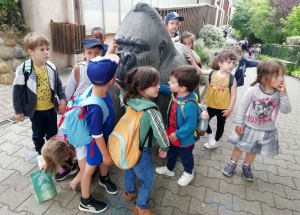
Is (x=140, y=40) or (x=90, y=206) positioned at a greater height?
(x=140, y=40)

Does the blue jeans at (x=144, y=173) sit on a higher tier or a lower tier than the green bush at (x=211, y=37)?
lower

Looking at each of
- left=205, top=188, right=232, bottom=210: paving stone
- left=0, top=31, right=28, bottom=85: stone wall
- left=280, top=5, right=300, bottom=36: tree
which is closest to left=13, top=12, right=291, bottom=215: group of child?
left=205, top=188, right=232, bottom=210: paving stone

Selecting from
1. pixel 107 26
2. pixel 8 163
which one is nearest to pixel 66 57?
pixel 107 26

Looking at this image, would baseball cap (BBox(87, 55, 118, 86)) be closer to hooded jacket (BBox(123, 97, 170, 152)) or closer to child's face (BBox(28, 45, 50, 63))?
hooded jacket (BBox(123, 97, 170, 152))

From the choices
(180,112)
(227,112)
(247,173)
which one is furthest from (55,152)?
(247,173)

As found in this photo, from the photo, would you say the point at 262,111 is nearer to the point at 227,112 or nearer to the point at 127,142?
the point at 227,112

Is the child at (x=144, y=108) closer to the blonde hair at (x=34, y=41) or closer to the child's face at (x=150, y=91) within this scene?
Answer: the child's face at (x=150, y=91)

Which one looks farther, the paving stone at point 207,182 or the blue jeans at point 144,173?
the paving stone at point 207,182

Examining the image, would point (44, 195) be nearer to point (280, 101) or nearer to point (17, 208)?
point (17, 208)

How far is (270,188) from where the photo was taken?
2600 millimetres

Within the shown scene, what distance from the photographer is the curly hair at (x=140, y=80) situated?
1697 millimetres

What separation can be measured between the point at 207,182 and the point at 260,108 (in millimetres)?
1027

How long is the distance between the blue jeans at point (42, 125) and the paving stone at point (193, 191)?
1621mm

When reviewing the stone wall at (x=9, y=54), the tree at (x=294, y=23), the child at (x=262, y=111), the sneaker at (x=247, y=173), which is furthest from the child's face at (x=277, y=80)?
the tree at (x=294, y=23)
